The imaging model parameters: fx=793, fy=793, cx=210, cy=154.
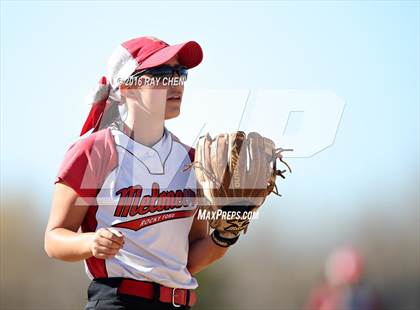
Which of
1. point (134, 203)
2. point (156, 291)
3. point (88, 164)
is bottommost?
point (156, 291)

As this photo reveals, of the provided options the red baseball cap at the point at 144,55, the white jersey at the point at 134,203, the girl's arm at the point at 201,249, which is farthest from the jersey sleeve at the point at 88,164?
the girl's arm at the point at 201,249

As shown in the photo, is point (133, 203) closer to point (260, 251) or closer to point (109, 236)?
point (109, 236)

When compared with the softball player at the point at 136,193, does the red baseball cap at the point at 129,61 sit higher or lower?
higher

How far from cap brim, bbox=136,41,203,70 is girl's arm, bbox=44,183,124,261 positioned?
1.88 ft

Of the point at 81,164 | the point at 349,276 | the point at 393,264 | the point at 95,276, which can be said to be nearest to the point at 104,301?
the point at 95,276

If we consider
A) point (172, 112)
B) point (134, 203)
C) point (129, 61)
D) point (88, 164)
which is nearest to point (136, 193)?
point (134, 203)

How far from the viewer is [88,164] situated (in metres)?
2.83

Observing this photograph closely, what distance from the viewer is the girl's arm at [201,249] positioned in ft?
10.00

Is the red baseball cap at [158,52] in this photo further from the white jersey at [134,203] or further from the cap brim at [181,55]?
the white jersey at [134,203]

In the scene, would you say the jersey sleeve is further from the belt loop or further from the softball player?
the belt loop

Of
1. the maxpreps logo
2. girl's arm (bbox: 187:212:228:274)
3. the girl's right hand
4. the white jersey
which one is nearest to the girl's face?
the white jersey

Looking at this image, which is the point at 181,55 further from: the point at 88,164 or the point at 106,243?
the point at 106,243

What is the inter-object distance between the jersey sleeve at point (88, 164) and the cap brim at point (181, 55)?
0.32 metres

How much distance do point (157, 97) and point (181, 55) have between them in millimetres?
199
